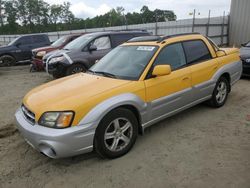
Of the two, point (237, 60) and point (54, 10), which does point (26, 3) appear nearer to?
point (54, 10)

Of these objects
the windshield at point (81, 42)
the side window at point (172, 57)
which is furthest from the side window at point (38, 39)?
the side window at point (172, 57)

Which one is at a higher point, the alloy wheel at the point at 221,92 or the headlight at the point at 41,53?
the headlight at the point at 41,53

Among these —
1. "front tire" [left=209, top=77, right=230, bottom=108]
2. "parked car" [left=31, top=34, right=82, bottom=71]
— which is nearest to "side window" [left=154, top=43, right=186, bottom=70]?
"front tire" [left=209, top=77, right=230, bottom=108]

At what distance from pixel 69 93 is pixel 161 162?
1.59 meters

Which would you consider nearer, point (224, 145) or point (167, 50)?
point (224, 145)

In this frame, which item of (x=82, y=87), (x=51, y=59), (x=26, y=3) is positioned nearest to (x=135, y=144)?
(x=82, y=87)

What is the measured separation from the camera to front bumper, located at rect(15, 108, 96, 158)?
319 centimetres

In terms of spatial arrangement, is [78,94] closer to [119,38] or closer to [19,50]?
[119,38]

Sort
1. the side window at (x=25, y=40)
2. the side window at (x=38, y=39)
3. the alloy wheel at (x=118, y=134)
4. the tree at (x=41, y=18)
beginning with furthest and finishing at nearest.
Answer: the tree at (x=41, y=18) < the side window at (x=38, y=39) < the side window at (x=25, y=40) < the alloy wheel at (x=118, y=134)

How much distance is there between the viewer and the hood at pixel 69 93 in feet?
11.0

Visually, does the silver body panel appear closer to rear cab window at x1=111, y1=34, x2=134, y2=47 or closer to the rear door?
the rear door

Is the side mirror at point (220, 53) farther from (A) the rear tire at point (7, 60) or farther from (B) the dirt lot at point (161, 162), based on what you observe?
(A) the rear tire at point (7, 60)

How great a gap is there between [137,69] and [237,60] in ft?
9.91

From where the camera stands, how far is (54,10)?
8450 cm
